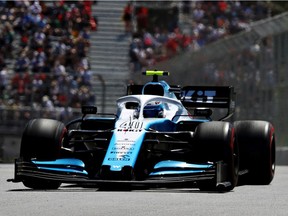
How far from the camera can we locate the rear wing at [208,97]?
1284 cm

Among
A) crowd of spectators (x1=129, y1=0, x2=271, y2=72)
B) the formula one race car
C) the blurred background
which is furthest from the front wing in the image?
crowd of spectators (x1=129, y1=0, x2=271, y2=72)

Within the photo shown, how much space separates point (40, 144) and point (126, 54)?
64.3 ft

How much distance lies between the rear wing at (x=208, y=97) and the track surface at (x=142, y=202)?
6.66 feet

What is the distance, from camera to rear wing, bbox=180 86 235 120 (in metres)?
12.8

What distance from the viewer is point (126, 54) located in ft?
99.2

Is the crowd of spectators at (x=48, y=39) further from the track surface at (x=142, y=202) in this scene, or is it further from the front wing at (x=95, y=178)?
the track surface at (x=142, y=202)

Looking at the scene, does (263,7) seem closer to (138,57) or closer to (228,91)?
(138,57)

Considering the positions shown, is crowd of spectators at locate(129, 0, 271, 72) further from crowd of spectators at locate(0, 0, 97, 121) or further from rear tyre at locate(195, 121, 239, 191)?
rear tyre at locate(195, 121, 239, 191)

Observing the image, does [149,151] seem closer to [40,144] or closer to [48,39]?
[40,144]

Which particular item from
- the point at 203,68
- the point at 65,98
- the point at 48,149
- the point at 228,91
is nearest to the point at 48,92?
the point at 65,98

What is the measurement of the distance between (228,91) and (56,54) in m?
15.1

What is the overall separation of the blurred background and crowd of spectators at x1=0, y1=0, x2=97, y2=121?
0.09 feet

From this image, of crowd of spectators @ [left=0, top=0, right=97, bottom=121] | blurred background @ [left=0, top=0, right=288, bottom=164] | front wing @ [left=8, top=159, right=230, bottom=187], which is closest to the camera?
front wing @ [left=8, top=159, right=230, bottom=187]

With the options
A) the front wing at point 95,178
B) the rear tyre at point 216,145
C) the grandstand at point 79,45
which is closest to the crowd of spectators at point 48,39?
the grandstand at point 79,45
